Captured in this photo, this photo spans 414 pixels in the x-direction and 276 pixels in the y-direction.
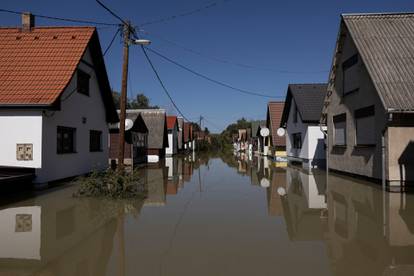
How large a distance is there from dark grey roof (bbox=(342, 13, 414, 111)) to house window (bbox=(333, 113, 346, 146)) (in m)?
3.99

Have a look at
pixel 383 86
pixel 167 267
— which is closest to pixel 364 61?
pixel 383 86

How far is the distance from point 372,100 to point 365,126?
131 centimetres

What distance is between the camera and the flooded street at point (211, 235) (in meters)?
5.58

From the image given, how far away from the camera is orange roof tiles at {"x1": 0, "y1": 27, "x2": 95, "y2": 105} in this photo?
13.9 m

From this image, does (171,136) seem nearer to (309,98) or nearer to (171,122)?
(171,122)

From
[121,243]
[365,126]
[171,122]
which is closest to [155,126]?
[171,122]

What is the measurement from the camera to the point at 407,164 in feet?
44.0

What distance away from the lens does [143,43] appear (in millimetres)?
13750

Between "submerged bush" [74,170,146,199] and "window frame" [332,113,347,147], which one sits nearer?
"submerged bush" [74,170,146,199]

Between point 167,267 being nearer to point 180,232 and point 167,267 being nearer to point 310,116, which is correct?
point 180,232

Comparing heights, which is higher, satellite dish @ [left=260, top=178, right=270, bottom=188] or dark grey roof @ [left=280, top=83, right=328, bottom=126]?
dark grey roof @ [left=280, top=83, right=328, bottom=126]

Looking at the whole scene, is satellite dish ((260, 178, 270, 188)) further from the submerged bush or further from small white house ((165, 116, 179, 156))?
small white house ((165, 116, 179, 156))

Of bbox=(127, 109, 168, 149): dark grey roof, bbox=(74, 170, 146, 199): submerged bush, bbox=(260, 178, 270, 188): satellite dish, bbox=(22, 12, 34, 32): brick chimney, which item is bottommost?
bbox=(260, 178, 270, 188): satellite dish

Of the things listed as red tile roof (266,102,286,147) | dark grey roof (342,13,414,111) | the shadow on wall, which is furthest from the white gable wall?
the shadow on wall
